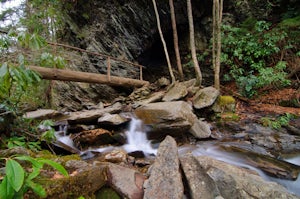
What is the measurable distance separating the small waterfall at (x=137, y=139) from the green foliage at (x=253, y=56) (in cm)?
472

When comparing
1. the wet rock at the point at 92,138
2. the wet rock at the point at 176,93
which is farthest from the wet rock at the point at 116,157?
the wet rock at the point at 176,93

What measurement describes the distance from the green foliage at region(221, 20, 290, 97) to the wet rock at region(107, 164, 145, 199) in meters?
6.53

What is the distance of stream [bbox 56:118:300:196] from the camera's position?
3004 millimetres

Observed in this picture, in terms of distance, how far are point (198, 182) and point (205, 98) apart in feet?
13.9

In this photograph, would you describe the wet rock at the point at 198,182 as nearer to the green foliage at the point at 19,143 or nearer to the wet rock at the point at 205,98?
the green foliage at the point at 19,143

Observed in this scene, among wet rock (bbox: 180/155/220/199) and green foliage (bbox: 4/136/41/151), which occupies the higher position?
green foliage (bbox: 4/136/41/151)

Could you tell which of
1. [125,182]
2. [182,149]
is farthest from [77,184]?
[182,149]

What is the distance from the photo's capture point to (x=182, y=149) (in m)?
4.05

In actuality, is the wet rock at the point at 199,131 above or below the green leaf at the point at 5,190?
below

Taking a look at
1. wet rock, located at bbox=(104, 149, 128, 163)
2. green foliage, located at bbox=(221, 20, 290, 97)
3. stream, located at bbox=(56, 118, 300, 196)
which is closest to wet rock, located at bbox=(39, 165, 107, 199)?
wet rock, located at bbox=(104, 149, 128, 163)

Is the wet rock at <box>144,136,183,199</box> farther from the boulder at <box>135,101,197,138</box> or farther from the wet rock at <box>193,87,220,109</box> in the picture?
the wet rock at <box>193,87,220,109</box>

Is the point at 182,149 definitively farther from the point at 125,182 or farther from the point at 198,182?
the point at 125,182

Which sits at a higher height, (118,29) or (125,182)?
(118,29)

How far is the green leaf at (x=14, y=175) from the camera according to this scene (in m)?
0.79
